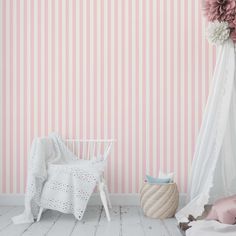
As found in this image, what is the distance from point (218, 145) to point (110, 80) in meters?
1.20

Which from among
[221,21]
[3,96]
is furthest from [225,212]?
[3,96]

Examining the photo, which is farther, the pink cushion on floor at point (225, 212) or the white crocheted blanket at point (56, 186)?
the white crocheted blanket at point (56, 186)

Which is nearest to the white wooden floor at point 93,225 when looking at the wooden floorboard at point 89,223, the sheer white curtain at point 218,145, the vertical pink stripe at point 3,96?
the wooden floorboard at point 89,223

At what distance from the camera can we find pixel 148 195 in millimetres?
3025

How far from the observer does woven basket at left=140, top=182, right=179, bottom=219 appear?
2.99m

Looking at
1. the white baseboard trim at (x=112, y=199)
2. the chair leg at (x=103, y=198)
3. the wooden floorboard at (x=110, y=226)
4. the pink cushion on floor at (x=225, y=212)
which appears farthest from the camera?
the white baseboard trim at (x=112, y=199)

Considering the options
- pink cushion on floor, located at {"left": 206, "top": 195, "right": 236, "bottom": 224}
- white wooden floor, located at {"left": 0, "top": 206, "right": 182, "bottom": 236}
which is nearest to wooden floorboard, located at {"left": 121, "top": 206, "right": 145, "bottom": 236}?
white wooden floor, located at {"left": 0, "top": 206, "right": 182, "bottom": 236}

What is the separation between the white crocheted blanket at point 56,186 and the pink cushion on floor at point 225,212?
92 centimetres

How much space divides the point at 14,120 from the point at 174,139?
1.45 meters

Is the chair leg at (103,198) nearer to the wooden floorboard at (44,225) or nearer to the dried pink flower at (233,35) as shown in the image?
the wooden floorboard at (44,225)

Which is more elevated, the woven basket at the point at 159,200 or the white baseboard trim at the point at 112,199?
the woven basket at the point at 159,200

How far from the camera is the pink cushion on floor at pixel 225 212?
89.3 inches

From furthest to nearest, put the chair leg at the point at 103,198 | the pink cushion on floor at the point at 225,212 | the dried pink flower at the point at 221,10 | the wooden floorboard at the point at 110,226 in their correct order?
the chair leg at the point at 103,198 → the dried pink flower at the point at 221,10 → the wooden floorboard at the point at 110,226 → the pink cushion on floor at the point at 225,212

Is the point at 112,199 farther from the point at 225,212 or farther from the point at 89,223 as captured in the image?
the point at 225,212
